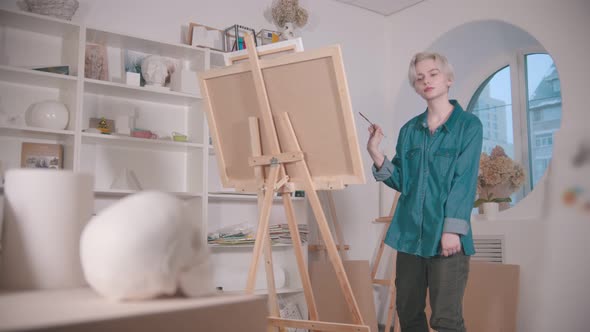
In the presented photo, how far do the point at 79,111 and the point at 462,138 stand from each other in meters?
2.01

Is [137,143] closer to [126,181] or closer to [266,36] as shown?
[126,181]

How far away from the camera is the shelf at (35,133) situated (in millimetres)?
2727

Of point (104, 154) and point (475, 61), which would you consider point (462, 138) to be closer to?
point (104, 154)

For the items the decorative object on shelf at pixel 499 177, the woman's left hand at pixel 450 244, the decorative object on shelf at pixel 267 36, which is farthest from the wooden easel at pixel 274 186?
the decorative object on shelf at pixel 499 177

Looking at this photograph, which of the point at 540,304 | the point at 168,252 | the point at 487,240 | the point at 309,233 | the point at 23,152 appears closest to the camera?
the point at 168,252

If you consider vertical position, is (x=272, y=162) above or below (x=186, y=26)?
below

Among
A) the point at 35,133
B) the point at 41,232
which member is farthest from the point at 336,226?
the point at 41,232

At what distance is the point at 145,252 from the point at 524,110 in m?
3.86

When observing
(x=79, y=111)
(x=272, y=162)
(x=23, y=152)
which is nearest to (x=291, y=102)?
(x=272, y=162)

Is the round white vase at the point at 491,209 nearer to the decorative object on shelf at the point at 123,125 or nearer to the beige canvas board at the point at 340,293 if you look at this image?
the beige canvas board at the point at 340,293

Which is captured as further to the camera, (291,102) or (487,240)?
(487,240)

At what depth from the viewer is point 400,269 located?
2.13 metres

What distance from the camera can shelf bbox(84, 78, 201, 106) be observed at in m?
3.01

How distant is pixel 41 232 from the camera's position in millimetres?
814
